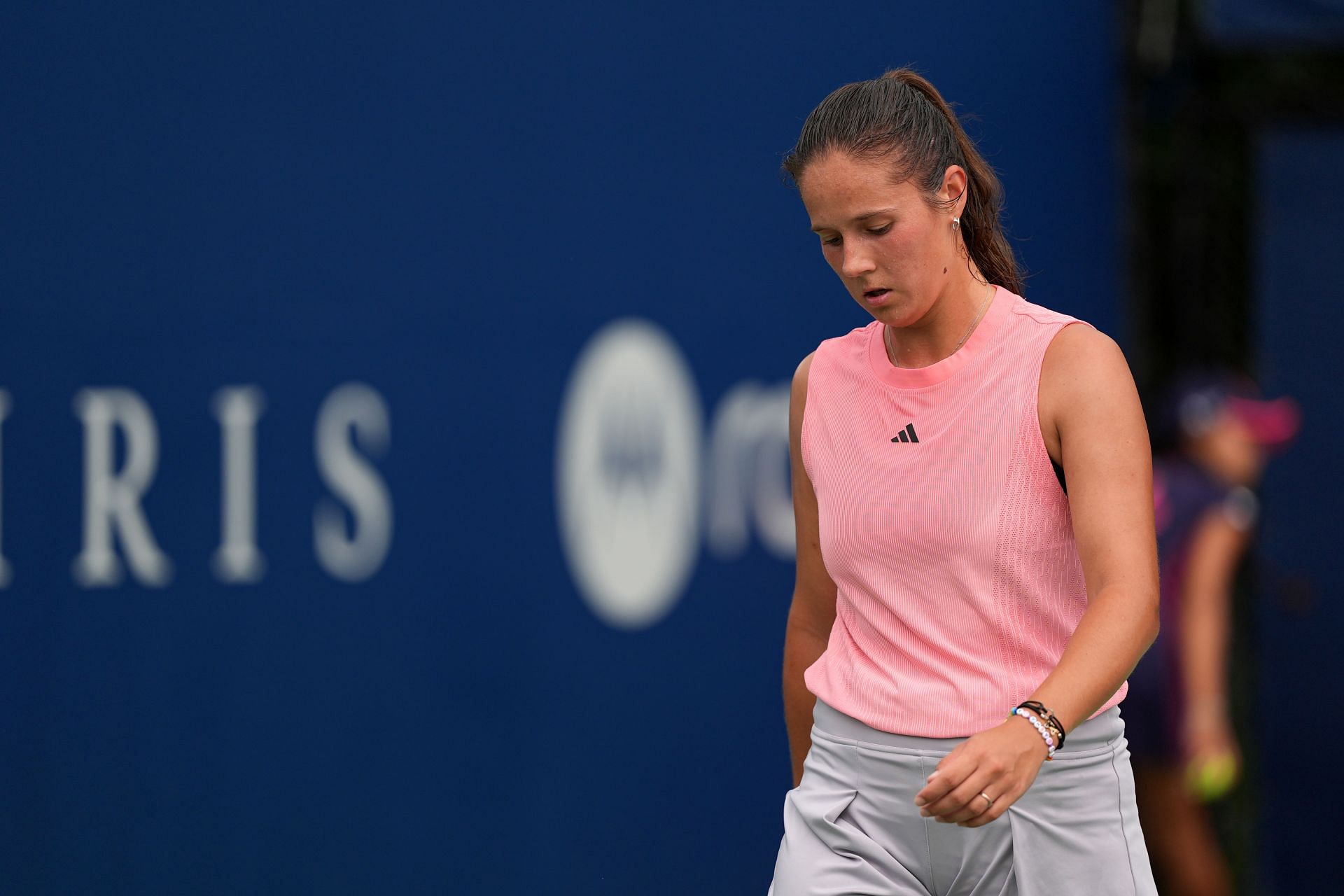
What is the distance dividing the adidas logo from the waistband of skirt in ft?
1.22

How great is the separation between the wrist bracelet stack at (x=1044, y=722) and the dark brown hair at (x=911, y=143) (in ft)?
2.14

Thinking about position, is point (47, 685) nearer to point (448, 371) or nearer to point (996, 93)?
point (448, 371)

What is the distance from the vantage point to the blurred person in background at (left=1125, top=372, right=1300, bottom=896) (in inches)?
197

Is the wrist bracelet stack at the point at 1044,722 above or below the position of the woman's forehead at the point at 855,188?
below

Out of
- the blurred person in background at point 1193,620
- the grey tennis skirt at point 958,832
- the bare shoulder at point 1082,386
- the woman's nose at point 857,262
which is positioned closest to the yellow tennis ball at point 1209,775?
the blurred person in background at point 1193,620

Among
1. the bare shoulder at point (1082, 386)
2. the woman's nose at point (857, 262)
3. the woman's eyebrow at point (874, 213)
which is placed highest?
the woman's eyebrow at point (874, 213)

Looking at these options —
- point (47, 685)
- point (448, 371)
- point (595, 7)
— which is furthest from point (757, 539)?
point (47, 685)

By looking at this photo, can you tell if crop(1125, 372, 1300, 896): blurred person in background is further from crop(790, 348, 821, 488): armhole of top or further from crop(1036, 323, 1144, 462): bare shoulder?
crop(1036, 323, 1144, 462): bare shoulder

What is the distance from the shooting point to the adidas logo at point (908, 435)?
230 centimetres

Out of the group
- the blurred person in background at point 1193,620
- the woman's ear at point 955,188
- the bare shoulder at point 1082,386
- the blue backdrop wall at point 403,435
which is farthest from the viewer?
the blurred person in background at point 1193,620

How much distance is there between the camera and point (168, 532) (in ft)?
12.4

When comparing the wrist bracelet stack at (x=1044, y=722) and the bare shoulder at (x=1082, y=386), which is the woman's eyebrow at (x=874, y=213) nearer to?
the bare shoulder at (x=1082, y=386)

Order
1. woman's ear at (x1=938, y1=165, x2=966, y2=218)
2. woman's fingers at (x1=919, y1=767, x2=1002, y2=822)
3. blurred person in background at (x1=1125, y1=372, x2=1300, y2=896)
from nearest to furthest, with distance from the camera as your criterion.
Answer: woman's fingers at (x1=919, y1=767, x2=1002, y2=822) → woman's ear at (x1=938, y1=165, x2=966, y2=218) → blurred person in background at (x1=1125, y1=372, x2=1300, y2=896)

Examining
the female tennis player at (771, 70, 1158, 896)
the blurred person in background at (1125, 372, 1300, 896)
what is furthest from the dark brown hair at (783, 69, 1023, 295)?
the blurred person in background at (1125, 372, 1300, 896)
